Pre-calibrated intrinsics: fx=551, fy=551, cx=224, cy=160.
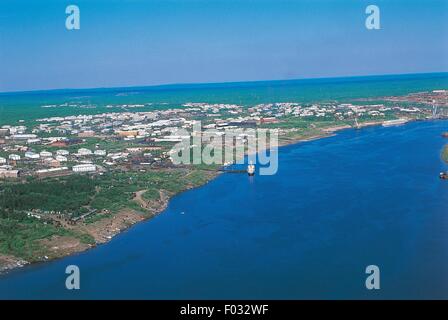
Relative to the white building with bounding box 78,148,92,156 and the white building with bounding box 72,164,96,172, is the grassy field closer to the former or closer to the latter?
the white building with bounding box 72,164,96,172

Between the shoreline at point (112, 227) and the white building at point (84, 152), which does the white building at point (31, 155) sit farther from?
the shoreline at point (112, 227)

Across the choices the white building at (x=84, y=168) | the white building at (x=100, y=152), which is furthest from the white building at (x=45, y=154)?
the white building at (x=84, y=168)

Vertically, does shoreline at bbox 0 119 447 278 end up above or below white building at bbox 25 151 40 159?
below

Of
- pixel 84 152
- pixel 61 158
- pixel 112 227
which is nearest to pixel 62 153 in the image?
pixel 84 152

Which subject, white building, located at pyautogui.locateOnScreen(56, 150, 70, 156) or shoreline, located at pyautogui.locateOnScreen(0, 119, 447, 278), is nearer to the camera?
shoreline, located at pyautogui.locateOnScreen(0, 119, 447, 278)

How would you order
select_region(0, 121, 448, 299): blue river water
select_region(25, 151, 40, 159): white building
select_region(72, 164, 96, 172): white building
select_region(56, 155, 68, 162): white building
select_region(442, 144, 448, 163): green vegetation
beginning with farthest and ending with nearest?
select_region(25, 151, 40, 159): white building < select_region(56, 155, 68, 162): white building < select_region(442, 144, 448, 163): green vegetation < select_region(72, 164, 96, 172): white building < select_region(0, 121, 448, 299): blue river water

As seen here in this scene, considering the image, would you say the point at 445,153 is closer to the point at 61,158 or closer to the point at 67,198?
the point at 67,198

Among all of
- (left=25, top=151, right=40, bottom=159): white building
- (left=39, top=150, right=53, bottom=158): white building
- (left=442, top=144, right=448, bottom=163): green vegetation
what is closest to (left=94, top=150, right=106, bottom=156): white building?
(left=39, top=150, right=53, bottom=158): white building
